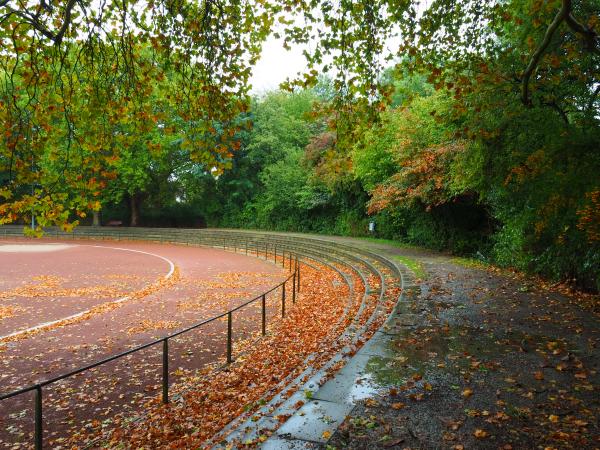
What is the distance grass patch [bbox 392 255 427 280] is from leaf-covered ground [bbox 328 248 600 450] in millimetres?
3509

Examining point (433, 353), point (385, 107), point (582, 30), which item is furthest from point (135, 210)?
point (582, 30)

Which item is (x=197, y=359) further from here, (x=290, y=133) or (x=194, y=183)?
(x=194, y=183)

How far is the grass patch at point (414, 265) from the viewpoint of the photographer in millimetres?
12540

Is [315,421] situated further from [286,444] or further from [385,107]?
[385,107]

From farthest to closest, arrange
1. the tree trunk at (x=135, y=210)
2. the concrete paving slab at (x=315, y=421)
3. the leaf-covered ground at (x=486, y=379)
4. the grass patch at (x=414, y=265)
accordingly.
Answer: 1. the tree trunk at (x=135, y=210)
2. the grass patch at (x=414, y=265)
3. the concrete paving slab at (x=315, y=421)
4. the leaf-covered ground at (x=486, y=379)

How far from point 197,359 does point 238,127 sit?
427 centimetres

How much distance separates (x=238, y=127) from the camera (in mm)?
6461

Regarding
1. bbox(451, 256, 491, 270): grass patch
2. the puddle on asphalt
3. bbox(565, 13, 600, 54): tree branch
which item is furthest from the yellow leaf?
bbox(451, 256, 491, 270): grass patch

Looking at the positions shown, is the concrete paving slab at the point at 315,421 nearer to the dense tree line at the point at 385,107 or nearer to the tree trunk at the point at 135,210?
the dense tree line at the point at 385,107

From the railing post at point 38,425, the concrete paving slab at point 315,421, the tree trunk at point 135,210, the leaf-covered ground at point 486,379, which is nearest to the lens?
the leaf-covered ground at point 486,379

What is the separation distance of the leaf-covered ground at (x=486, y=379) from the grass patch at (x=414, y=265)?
3.51 metres

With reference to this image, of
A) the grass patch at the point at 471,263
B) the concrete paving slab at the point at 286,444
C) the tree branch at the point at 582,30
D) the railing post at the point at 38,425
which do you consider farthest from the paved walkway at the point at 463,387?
the grass patch at the point at 471,263

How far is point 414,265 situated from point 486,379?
9451 mm

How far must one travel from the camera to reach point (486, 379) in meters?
5.07
